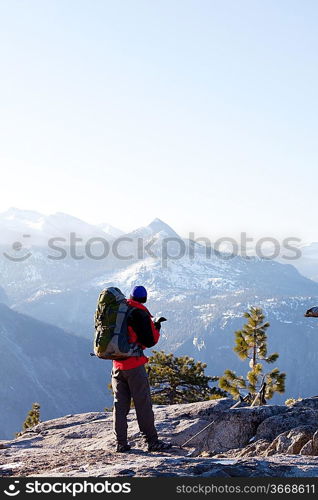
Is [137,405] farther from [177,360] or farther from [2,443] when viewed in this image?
[177,360]

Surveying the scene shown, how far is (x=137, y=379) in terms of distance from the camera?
1430cm

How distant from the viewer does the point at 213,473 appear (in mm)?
10539

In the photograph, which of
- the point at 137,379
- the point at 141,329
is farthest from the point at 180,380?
the point at 141,329

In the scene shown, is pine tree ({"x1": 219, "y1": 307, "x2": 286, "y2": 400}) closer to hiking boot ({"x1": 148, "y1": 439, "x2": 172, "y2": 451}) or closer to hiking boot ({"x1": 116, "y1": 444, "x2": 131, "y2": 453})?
hiking boot ({"x1": 148, "y1": 439, "x2": 172, "y2": 451})

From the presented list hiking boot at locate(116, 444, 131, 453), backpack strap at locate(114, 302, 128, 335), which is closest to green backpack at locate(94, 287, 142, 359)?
backpack strap at locate(114, 302, 128, 335)

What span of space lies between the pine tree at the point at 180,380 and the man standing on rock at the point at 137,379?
30.7 m

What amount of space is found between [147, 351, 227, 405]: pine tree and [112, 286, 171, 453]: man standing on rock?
30673 mm

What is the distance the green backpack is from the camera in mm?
13914

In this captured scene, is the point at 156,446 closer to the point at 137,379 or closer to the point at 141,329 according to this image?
the point at 137,379

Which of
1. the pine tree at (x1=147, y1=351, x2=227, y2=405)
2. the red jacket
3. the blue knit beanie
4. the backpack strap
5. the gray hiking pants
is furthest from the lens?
the pine tree at (x1=147, y1=351, x2=227, y2=405)

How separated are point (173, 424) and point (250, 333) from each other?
24.7 m

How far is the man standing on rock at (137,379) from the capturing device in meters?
13.9

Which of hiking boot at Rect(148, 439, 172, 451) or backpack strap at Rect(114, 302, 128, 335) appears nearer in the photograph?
backpack strap at Rect(114, 302, 128, 335)

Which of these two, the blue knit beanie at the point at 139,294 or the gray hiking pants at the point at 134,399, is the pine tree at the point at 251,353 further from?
the blue knit beanie at the point at 139,294
